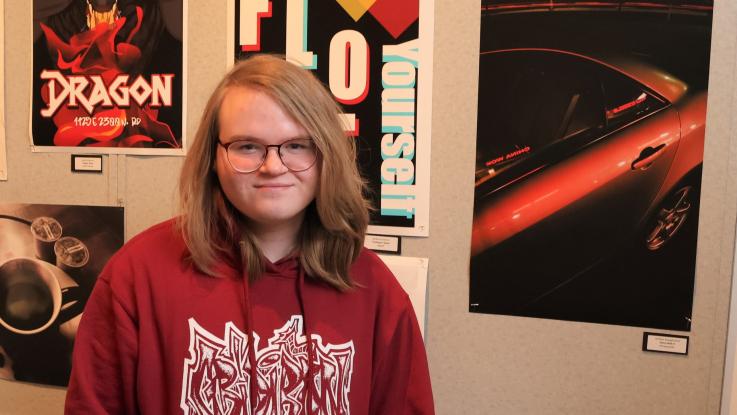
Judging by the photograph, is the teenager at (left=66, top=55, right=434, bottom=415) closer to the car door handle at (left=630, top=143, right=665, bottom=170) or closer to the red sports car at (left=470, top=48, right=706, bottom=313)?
the red sports car at (left=470, top=48, right=706, bottom=313)

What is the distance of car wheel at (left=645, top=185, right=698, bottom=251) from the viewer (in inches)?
41.4

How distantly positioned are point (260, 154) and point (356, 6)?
21.8 inches

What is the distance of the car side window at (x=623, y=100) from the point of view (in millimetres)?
1058

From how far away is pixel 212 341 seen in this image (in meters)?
0.80

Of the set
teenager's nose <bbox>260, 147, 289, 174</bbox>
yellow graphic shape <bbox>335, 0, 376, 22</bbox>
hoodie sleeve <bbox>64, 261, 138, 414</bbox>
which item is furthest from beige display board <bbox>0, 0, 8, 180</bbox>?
teenager's nose <bbox>260, 147, 289, 174</bbox>

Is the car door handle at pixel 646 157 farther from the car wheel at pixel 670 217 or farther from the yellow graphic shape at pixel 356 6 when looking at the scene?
the yellow graphic shape at pixel 356 6

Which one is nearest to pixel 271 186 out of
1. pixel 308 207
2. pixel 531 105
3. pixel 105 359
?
pixel 308 207

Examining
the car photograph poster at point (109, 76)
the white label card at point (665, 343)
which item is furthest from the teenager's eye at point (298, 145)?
the white label card at point (665, 343)

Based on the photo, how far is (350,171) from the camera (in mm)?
843

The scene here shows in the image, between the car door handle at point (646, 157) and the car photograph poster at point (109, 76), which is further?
the car photograph poster at point (109, 76)

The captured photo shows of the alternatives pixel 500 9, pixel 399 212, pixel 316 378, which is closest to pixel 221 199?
pixel 316 378

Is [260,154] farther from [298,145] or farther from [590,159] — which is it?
[590,159]

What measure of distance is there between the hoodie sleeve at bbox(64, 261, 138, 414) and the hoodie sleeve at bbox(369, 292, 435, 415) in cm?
40

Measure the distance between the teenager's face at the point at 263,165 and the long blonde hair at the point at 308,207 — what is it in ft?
0.05
